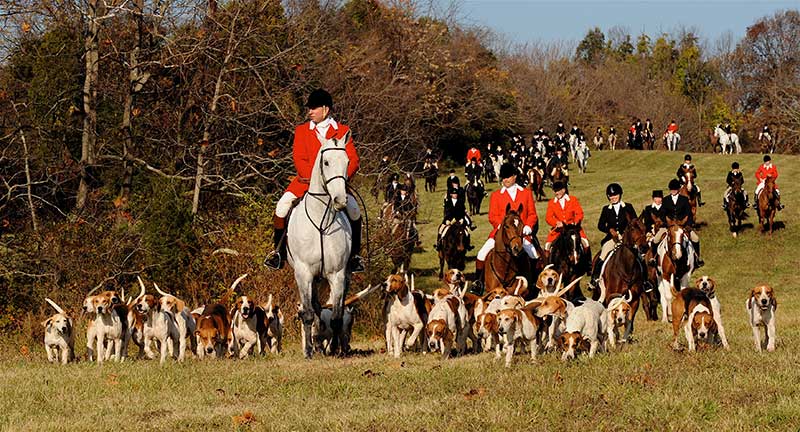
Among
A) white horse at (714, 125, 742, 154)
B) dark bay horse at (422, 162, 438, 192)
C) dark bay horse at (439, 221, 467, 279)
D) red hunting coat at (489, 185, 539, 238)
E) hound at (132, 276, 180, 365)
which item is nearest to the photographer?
hound at (132, 276, 180, 365)

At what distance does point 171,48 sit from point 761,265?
14.2 metres

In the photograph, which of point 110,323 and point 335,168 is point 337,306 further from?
point 110,323

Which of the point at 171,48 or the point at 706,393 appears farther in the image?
the point at 171,48

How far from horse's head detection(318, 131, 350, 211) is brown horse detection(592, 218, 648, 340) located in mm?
4820

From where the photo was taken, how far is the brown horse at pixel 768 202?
2805 centimetres

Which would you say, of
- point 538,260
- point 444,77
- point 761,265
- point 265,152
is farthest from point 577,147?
point 538,260

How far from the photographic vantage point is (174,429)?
7207mm

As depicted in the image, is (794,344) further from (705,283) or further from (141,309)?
(141,309)

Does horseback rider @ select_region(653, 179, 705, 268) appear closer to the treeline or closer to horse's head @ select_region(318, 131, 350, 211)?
the treeline

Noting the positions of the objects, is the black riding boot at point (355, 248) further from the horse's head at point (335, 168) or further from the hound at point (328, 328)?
the horse's head at point (335, 168)

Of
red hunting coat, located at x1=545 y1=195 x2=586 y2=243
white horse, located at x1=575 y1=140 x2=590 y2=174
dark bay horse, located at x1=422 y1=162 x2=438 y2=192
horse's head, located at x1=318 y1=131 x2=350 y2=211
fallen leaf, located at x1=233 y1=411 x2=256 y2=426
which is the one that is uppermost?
white horse, located at x1=575 y1=140 x2=590 y2=174

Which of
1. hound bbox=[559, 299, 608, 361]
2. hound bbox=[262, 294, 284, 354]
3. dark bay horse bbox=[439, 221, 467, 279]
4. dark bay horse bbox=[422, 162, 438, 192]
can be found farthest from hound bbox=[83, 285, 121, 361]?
dark bay horse bbox=[422, 162, 438, 192]

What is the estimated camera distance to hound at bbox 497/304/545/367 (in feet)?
31.9

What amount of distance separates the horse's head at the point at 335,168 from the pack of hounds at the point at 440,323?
1.54 metres
